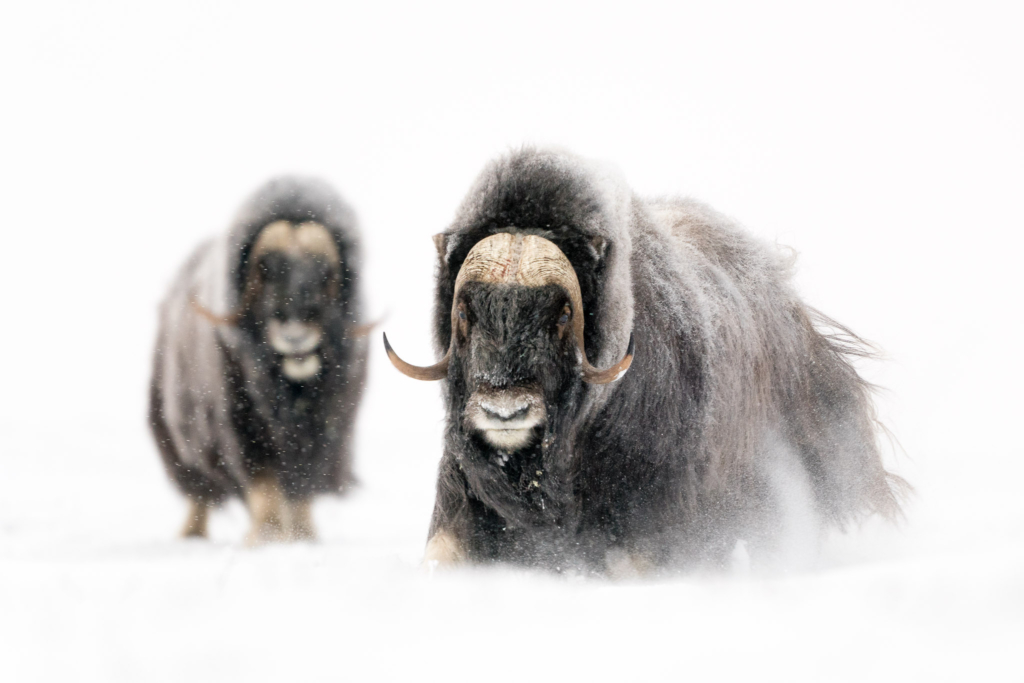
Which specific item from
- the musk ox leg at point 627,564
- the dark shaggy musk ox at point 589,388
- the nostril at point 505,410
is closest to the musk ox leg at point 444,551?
the dark shaggy musk ox at point 589,388

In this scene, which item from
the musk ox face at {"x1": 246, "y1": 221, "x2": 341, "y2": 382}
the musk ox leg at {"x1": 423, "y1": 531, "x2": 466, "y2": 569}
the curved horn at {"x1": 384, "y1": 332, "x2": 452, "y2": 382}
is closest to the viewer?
the curved horn at {"x1": 384, "y1": 332, "x2": 452, "y2": 382}

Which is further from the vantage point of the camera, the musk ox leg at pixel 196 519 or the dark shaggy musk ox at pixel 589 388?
the musk ox leg at pixel 196 519

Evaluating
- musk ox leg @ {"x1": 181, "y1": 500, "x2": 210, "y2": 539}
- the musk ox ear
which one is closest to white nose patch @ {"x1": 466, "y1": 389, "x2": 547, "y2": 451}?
the musk ox ear

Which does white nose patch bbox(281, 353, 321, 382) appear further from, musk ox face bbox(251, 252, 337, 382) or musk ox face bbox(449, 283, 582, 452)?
musk ox face bbox(449, 283, 582, 452)

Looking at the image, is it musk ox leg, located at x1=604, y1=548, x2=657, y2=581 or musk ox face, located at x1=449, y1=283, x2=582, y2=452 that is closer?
musk ox face, located at x1=449, y1=283, x2=582, y2=452

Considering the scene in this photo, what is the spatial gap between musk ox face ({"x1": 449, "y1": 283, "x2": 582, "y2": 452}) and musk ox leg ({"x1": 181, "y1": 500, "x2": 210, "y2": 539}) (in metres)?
2.02

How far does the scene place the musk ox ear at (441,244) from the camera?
346 cm

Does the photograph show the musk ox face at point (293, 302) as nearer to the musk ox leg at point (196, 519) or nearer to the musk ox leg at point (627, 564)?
the musk ox leg at point (196, 519)

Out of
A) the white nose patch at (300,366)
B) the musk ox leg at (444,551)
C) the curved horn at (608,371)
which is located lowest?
the musk ox leg at (444,551)

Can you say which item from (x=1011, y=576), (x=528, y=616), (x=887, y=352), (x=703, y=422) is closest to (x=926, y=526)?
(x=887, y=352)

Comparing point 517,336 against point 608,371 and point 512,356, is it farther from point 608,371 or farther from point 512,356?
point 608,371

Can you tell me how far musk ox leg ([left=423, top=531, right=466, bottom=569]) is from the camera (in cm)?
355

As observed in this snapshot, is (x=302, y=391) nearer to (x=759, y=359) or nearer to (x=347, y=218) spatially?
(x=347, y=218)

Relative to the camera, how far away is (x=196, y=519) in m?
4.77
